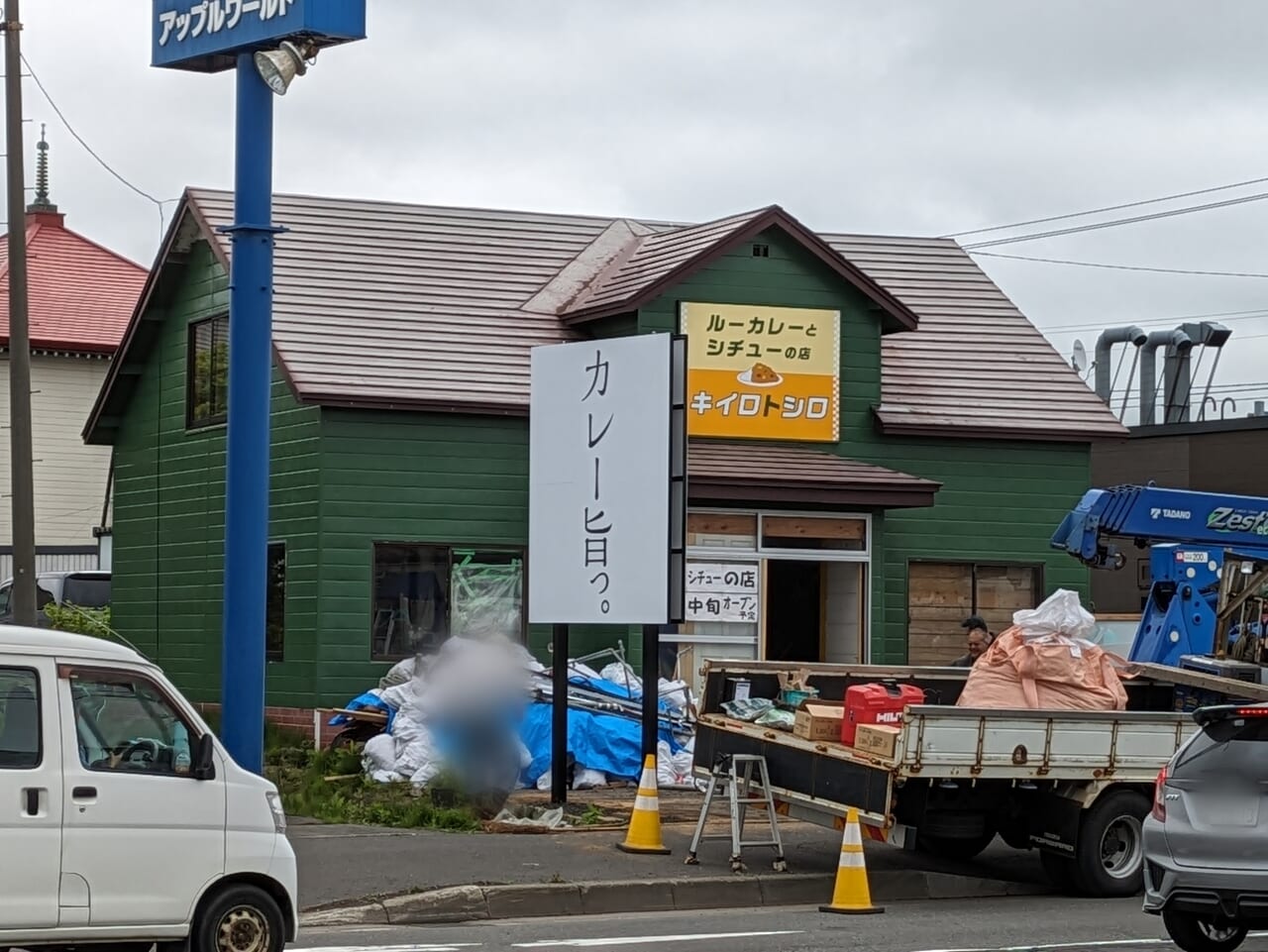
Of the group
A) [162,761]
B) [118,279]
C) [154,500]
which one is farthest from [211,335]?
[118,279]

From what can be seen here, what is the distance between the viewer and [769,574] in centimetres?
2381

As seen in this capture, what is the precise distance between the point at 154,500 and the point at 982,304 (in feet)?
38.4

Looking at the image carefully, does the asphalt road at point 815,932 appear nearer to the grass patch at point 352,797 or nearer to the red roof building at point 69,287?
the grass patch at point 352,797

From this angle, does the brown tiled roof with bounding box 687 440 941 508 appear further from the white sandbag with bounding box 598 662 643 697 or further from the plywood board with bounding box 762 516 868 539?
the white sandbag with bounding box 598 662 643 697

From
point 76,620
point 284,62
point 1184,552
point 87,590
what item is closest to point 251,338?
point 284,62

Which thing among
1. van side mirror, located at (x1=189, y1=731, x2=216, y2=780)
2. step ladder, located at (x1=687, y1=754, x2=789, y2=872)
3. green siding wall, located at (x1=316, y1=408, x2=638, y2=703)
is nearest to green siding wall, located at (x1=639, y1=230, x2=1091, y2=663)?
green siding wall, located at (x1=316, y1=408, x2=638, y2=703)

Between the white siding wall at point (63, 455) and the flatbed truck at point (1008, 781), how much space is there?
29.6 metres

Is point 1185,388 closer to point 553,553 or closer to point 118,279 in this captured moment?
point 118,279

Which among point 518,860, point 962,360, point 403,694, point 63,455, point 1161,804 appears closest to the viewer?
point 1161,804

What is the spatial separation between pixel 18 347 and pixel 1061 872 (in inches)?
479

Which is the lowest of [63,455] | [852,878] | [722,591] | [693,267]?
[852,878]

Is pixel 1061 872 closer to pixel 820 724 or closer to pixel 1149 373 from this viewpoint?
pixel 820 724

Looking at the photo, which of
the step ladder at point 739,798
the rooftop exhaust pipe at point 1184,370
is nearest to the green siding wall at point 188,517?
the step ladder at point 739,798

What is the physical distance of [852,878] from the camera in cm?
1319
